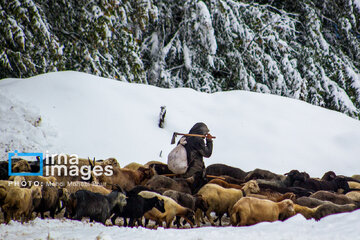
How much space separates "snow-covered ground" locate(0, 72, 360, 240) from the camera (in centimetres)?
1056

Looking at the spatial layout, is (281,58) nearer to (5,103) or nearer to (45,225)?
(5,103)

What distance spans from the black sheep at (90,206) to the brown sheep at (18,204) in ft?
1.63

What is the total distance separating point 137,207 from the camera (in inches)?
234

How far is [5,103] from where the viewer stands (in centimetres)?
1038

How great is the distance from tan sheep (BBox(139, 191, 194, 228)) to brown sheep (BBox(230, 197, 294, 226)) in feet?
2.08

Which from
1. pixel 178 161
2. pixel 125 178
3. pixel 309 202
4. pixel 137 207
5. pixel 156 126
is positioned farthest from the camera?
pixel 156 126

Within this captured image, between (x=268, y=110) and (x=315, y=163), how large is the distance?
259 cm

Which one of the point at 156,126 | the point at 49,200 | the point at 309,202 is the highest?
the point at 156,126

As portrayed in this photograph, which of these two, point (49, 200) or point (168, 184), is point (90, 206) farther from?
point (168, 184)

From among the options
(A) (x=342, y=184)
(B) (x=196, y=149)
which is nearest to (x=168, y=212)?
(B) (x=196, y=149)

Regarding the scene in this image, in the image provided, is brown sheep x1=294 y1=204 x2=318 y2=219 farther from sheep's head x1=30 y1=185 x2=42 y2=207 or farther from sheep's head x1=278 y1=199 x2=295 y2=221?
sheep's head x1=30 y1=185 x2=42 y2=207

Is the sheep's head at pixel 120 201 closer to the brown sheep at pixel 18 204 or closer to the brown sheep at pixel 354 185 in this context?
the brown sheep at pixel 18 204

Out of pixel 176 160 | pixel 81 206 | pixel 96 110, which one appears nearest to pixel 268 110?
pixel 96 110

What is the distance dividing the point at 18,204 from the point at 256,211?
2.95 m
